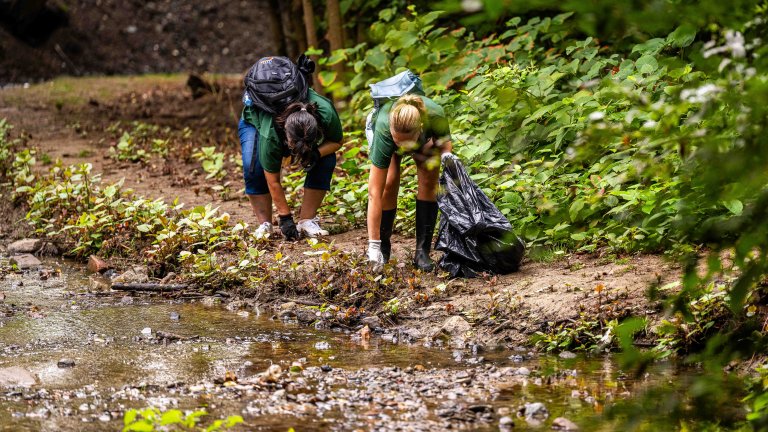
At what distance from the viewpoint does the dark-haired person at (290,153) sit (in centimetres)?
695

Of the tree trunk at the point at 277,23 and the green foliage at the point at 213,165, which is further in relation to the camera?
the tree trunk at the point at 277,23

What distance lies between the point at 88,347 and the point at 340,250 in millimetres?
2027

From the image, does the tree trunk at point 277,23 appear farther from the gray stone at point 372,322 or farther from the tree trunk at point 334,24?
the gray stone at point 372,322

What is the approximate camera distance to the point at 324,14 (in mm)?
12914

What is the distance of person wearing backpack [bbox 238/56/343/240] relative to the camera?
702 centimetres

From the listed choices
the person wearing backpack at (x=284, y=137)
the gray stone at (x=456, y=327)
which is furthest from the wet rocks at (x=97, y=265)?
the gray stone at (x=456, y=327)

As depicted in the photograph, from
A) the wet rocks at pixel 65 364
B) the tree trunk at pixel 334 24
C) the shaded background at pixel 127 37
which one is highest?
the tree trunk at pixel 334 24

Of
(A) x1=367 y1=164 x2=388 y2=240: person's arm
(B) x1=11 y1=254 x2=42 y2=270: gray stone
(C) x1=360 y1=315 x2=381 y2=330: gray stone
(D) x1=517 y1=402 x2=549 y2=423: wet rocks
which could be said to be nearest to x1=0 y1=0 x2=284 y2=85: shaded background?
(B) x1=11 y1=254 x2=42 y2=270: gray stone

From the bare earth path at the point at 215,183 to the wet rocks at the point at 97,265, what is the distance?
1.43m

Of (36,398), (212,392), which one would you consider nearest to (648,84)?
(212,392)

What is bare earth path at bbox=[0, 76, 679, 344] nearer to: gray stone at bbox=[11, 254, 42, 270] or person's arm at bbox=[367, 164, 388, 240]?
person's arm at bbox=[367, 164, 388, 240]

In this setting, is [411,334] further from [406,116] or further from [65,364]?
[65,364]

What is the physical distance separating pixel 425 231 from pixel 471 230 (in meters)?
0.43

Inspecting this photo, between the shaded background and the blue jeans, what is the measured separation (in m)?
13.9
